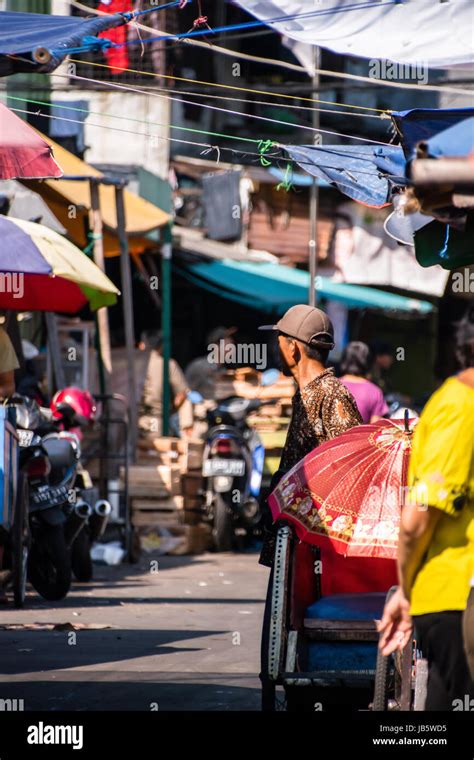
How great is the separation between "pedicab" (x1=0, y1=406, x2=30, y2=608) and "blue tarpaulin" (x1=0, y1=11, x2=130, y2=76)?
7.77 feet

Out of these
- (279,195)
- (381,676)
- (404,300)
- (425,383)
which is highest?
(381,676)

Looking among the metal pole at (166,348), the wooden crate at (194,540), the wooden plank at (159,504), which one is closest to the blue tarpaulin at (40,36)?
the wooden plank at (159,504)

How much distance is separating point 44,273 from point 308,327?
4488mm

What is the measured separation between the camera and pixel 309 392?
22.5 feet

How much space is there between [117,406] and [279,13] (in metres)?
8.93

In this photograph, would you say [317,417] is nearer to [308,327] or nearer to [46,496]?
[308,327]

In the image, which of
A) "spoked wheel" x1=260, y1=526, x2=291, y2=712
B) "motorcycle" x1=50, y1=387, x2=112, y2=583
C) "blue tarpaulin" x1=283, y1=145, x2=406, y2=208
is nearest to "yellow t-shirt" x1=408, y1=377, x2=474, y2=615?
"spoked wheel" x1=260, y1=526, x2=291, y2=712

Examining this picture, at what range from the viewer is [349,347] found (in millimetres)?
12406

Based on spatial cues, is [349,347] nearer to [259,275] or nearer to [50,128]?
[50,128]

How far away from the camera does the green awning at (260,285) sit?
72.0 feet

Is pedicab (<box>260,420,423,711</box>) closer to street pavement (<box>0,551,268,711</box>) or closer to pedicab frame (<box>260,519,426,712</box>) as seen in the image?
pedicab frame (<box>260,519,426,712</box>)

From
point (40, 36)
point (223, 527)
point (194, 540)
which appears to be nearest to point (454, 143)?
point (40, 36)

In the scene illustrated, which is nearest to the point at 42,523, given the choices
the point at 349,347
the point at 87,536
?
the point at 87,536

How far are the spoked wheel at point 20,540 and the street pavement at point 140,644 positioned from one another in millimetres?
174
